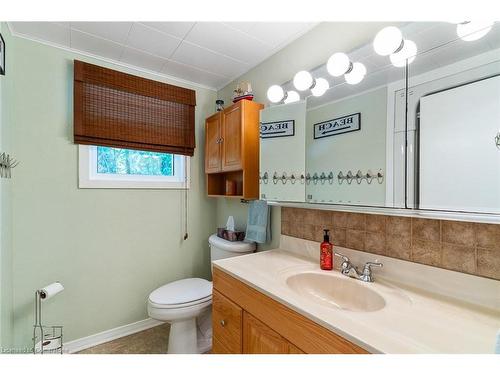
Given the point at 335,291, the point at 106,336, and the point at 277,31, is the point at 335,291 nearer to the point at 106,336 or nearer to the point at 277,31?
the point at 277,31

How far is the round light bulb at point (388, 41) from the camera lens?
94 cm

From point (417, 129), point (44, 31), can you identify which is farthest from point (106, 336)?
point (417, 129)

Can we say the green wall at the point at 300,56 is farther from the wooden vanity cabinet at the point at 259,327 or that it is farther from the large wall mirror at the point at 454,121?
the wooden vanity cabinet at the point at 259,327

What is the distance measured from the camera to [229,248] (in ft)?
5.60

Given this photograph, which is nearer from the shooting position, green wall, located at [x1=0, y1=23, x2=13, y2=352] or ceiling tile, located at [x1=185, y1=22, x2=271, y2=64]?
green wall, located at [x1=0, y1=23, x2=13, y2=352]

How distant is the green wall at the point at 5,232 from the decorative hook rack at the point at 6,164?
0.03m

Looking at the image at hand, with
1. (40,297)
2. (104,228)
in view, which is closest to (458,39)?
(104,228)

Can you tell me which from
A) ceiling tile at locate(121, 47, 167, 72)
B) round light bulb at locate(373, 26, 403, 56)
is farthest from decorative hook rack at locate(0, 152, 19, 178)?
round light bulb at locate(373, 26, 403, 56)

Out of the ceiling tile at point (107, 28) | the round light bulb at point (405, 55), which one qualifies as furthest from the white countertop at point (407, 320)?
the ceiling tile at point (107, 28)

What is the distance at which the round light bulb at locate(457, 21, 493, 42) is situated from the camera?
75 centimetres

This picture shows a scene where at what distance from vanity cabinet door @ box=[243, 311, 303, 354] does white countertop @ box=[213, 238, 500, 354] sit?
14 centimetres

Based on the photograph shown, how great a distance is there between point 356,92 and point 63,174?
1903 mm

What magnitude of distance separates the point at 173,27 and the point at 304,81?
849 mm

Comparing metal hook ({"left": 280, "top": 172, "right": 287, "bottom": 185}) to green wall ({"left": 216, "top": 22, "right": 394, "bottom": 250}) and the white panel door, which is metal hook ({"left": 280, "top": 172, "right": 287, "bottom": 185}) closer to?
green wall ({"left": 216, "top": 22, "right": 394, "bottom": 250})
